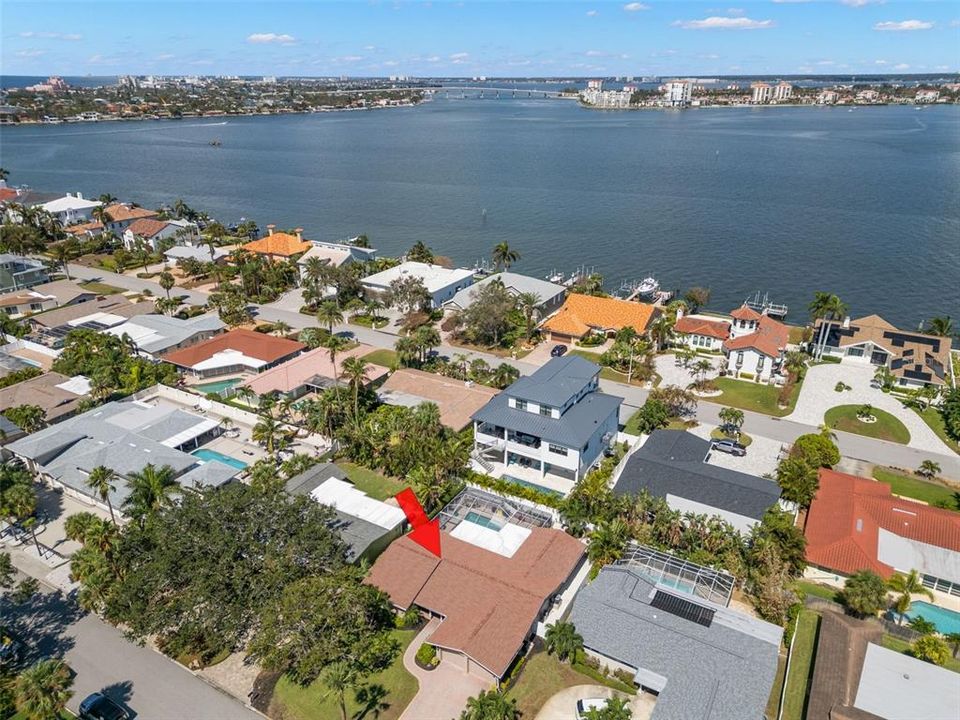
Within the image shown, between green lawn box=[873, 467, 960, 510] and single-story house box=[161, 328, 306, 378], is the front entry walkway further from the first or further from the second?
single-story house box=[161, 328, 306, 378]

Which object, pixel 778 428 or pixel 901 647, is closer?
pixel 901 647

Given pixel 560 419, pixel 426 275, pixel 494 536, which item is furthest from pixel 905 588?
pixel 426 275

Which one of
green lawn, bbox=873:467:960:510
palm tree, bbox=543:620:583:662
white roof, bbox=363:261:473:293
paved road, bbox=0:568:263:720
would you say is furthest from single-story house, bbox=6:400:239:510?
green lawn, bbox=873:467:960:510

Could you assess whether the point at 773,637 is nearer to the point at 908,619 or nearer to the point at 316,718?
the point at 908,619

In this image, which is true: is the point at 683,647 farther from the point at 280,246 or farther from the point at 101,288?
the point at 101,288

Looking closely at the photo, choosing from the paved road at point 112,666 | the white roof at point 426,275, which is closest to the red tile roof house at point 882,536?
the paved road at point 112,666

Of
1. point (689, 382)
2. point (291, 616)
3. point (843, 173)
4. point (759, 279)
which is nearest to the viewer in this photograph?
point (291, 616)

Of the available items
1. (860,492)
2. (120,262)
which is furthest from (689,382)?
(120,262)
